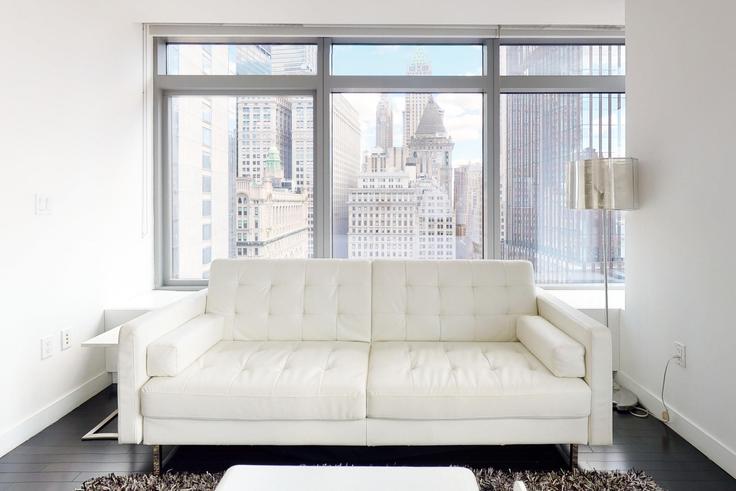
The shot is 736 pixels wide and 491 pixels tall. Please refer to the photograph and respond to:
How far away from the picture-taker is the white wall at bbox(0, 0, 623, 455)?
2.25m

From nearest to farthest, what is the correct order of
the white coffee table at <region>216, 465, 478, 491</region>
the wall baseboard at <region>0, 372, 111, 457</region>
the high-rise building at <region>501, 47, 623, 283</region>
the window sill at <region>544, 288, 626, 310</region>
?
the white coffee table at <region>216, 465, 478, 491</region> → the wall baseboard at <region>0, 372, 111, 457</region> → the window sill at <region>544, 288, 626, 310</region> → the high-rise building at <region>501, 47, 623, 283</region>

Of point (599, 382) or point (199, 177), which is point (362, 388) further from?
point (199, 177)

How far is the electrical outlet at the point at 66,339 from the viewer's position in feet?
8.50

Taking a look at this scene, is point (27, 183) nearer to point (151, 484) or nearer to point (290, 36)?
point (151, 484)

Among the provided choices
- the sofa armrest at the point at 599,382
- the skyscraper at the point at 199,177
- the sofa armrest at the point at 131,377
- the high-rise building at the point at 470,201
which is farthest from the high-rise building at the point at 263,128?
the sofa armrest at the point at 599,382

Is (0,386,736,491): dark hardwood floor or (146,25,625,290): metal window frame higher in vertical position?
(146,25,625,290): metal window frame

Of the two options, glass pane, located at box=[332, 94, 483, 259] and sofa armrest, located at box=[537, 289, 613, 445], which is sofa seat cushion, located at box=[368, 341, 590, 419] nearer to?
sofa armrest, located at box=[537, 289, 613, 445]

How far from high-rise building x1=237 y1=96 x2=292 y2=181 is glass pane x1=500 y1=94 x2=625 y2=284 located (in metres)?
1.66

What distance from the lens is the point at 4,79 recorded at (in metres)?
2.18

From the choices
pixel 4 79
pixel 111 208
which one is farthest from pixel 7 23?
pixel 111 208

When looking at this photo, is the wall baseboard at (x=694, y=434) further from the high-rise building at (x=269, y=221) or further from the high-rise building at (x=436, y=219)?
the high-rise building at (x=269, y=221)

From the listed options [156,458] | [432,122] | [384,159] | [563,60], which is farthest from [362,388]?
[563,60]

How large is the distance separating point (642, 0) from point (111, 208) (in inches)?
135

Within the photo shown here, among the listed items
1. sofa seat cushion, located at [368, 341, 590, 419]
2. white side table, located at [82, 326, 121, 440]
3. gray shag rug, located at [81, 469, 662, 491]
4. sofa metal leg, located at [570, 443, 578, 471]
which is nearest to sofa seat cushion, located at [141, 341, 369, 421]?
sofa seat cushion, located at [368, 341, 590, 419]
